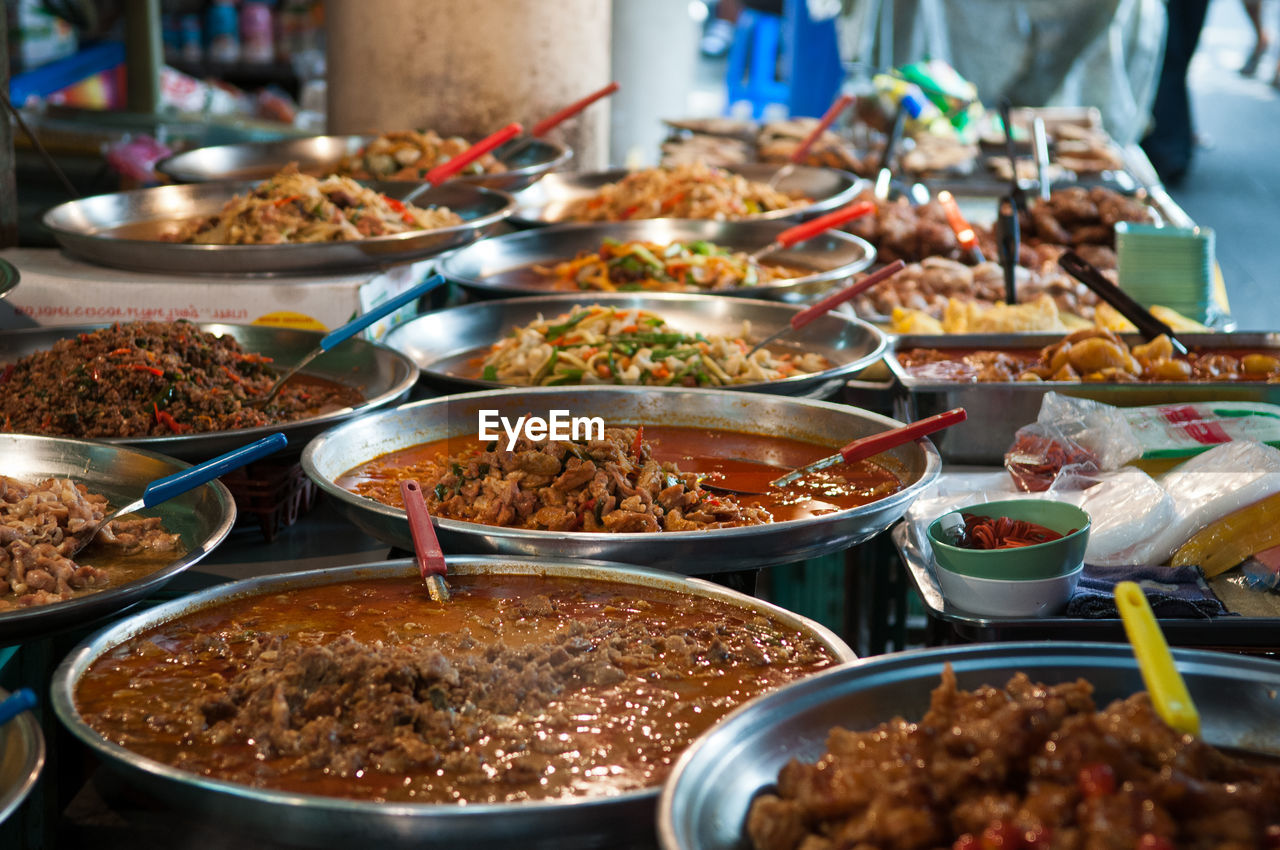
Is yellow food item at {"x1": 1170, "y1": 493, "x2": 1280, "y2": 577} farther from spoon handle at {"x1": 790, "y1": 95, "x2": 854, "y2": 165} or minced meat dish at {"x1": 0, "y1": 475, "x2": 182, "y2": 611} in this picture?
spoon handle at {"x1": 790, "y1": 95, "x2": 854, "y2": 165}

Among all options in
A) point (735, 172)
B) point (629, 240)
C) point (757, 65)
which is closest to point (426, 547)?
point (629, 240)

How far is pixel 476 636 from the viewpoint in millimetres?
1521

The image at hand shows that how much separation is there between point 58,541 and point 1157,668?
138 cm

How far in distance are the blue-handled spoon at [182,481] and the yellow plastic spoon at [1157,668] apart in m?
1.19

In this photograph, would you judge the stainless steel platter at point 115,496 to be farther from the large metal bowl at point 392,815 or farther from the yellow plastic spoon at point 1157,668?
the yellow plastic spoon at point 1157,668

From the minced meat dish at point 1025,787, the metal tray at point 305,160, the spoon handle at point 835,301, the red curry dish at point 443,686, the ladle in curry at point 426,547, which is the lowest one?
the red curry dish at point 443,686

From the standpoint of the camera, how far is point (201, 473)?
5.69 feet

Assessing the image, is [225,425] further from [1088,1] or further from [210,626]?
[1088,1]

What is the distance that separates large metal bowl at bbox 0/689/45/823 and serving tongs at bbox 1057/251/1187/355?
97.3 inches

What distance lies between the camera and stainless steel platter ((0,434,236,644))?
4.75 ft

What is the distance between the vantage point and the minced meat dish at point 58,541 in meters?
1.59

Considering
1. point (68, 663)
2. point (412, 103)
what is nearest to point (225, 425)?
point (68, 663)

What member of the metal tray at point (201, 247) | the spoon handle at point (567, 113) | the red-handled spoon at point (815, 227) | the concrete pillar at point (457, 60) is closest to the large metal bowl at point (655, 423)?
the metal tray at point (201, 247)

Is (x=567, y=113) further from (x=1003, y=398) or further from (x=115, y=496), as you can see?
(x=115, y=496)
